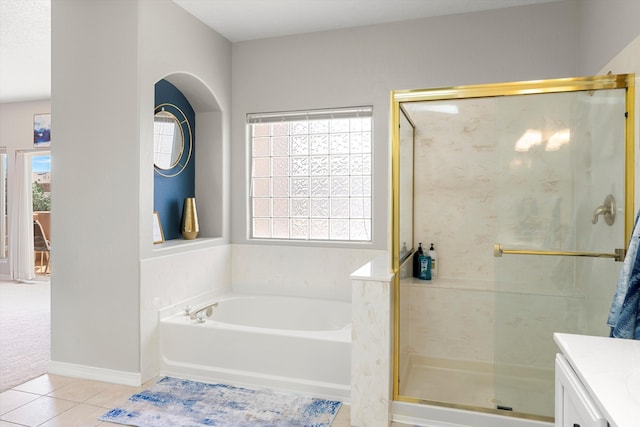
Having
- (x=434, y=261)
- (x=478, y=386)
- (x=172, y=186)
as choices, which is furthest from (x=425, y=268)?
(x=172, y=186)

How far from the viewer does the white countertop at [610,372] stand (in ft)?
2.68

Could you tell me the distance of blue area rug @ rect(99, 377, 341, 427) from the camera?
2.28 metres

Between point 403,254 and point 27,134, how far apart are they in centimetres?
624

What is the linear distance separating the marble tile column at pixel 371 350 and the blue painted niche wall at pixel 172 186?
192 cm

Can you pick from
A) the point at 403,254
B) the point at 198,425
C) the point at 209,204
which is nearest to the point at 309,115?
the point at 209,204

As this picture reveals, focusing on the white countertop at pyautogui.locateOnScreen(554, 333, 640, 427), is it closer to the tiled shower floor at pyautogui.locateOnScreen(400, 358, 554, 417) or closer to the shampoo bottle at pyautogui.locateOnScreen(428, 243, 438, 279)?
the tiled shower floor at pyautogui.locateOnScreen(400, 358, 554, 417)

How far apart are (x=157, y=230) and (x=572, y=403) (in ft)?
9.67

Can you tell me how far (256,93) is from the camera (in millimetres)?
3746

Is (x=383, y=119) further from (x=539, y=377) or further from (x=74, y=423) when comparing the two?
(x=74, y=423)

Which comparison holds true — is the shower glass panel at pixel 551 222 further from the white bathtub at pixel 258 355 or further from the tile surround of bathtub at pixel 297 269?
the tile surround of bathtub at pixel 297 269

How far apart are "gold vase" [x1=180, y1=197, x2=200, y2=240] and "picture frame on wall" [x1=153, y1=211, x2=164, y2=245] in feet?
0.77

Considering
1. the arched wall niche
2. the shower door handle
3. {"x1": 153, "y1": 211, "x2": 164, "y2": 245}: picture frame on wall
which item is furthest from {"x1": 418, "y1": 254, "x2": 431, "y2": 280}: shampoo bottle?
{"x1": 153, "y1": 211, "x2": 164, "y2": 245}: picture frame on wall

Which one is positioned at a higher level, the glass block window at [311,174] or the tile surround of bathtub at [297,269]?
the glass block window at [311,174]

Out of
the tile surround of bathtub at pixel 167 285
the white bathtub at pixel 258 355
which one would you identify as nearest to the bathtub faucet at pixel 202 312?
the white bathtub at pixel 258 355
